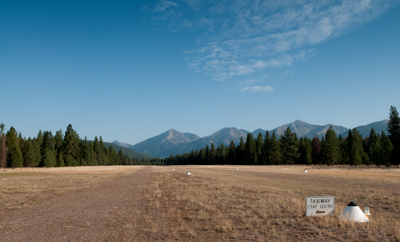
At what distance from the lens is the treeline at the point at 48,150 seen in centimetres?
8119

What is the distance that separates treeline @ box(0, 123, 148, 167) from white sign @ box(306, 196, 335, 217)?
9161cm

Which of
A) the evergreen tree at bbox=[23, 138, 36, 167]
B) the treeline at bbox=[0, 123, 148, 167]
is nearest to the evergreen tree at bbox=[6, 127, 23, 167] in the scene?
the treeline at bbox=[0, 123, 148, 167]

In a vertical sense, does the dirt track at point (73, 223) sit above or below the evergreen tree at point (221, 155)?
above

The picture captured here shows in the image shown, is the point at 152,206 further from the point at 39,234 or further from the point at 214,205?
the point at 39,234

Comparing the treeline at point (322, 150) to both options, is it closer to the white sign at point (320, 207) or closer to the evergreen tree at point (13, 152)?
the white sign at point (320, 207)

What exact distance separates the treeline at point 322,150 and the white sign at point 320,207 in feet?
246

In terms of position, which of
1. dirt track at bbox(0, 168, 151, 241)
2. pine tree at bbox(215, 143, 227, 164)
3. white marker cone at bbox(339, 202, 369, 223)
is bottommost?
pine tree at bbox(215, 143, 227, 164)

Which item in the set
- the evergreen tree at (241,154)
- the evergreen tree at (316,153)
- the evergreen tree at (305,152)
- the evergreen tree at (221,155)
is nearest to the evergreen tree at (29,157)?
the evergreen tree at (241,154)

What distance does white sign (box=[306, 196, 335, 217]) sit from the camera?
10844mm

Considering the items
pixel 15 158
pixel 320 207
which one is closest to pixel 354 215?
pixel 320 207

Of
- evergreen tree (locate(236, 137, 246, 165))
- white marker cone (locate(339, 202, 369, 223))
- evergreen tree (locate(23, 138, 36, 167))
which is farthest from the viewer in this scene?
evergreen tree (locate(236, 137, 246, 165))

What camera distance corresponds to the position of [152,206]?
1430 centimetres

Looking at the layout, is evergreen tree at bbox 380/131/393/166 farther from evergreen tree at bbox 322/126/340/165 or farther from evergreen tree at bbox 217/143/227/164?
evergreen tree at bbox 217/143/227/164

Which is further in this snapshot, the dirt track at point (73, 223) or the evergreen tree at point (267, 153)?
the evergreen tree at point (267, 153)
